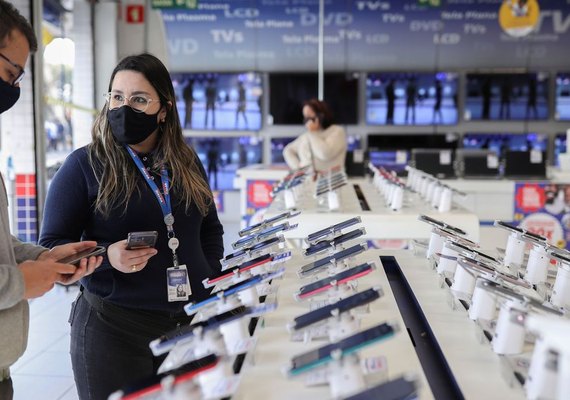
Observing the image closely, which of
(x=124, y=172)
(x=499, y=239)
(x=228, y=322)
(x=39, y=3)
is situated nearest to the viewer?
(x=228, y=322)

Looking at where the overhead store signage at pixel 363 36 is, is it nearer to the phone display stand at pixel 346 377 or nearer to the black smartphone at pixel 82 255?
the black smartphone at pixel 82 255

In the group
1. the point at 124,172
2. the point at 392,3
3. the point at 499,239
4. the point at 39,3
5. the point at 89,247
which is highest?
the point at 392,3

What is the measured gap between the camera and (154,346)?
1.35 metres

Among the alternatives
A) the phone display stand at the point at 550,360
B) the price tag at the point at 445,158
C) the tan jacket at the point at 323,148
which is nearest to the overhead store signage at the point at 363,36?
the price tag at the point at 445,158

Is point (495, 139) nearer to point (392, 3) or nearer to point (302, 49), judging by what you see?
point (392, 3)

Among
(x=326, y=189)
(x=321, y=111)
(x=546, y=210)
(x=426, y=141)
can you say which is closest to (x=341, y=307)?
(x=326, y=189)

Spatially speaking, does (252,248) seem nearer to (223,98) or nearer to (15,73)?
(15,73)

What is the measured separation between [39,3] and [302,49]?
4.32 metres

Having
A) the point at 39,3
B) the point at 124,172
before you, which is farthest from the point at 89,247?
the point at 39,3

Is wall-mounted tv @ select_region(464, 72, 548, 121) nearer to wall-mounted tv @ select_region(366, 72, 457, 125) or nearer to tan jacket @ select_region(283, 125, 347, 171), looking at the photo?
wall-mounted tv @ select_region(366, 72, 457, 125)

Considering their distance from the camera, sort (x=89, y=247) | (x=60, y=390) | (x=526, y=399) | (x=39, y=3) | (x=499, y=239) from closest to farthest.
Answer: (x=526, y=399), (x=89, y=247), (x=60, y=390), (x=499, y=239), (x=39, y=3)

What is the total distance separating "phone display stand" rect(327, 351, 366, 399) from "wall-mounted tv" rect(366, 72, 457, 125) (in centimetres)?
822

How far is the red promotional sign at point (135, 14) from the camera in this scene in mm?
9102

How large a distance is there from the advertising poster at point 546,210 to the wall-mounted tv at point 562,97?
3.00 meters
